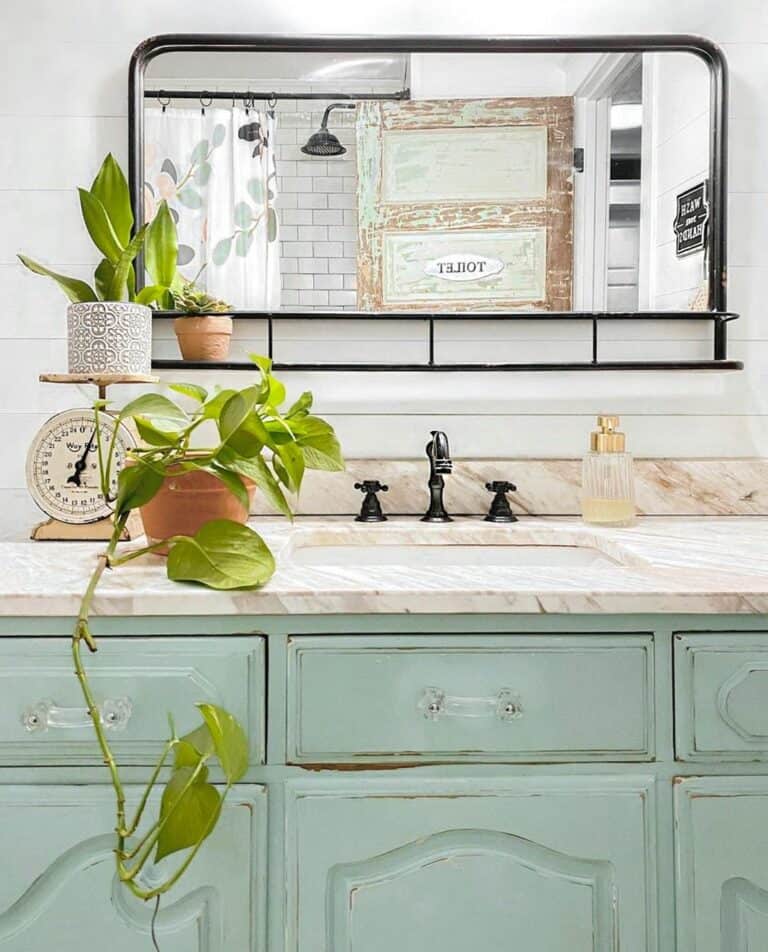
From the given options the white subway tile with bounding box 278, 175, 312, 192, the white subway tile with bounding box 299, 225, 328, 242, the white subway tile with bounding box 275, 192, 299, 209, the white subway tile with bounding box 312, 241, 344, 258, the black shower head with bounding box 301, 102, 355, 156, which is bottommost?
the white subway tile with bounding box 312, 241, 344, 258

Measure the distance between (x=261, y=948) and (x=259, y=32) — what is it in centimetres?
151

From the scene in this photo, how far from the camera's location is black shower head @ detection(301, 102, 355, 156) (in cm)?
159

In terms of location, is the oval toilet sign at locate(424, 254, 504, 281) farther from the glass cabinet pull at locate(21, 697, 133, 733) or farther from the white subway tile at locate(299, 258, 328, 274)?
the glass cabinet pull at locate(21, 697, 133, 733)

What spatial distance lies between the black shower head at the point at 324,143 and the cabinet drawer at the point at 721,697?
3.49ft

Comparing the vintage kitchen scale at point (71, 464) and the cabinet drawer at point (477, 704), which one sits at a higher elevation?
the vintage kitchen scale at point (71, 464)

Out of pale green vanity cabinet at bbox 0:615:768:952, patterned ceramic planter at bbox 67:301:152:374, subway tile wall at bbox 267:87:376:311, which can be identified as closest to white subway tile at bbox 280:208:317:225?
subway tile wall at bbox 267:87:376:311

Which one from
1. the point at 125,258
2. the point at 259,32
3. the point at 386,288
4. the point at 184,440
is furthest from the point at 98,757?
the point at 259,32

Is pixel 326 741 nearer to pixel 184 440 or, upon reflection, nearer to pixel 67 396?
pixel 184 440

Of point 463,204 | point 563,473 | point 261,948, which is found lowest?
point 261,948

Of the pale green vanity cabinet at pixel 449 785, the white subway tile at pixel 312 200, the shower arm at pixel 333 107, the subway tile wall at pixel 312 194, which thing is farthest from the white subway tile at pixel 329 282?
the pale green vanity cabinet at pixel 449 785

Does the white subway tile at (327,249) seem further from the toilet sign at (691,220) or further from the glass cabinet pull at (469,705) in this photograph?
the glass cabinet pull at (469,705)

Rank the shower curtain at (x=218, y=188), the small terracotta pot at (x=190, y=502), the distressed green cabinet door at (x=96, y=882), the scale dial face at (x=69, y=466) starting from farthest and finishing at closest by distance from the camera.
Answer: the shower curtain at (x=218, y=188)
the scale dial face at (x=69, y=466)
the small terracotta pot at (x=190, y=502)
the distressed green cabinet door at (x=96, y=882)

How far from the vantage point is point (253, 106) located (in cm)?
159

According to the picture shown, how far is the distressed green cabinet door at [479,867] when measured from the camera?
1006mm
